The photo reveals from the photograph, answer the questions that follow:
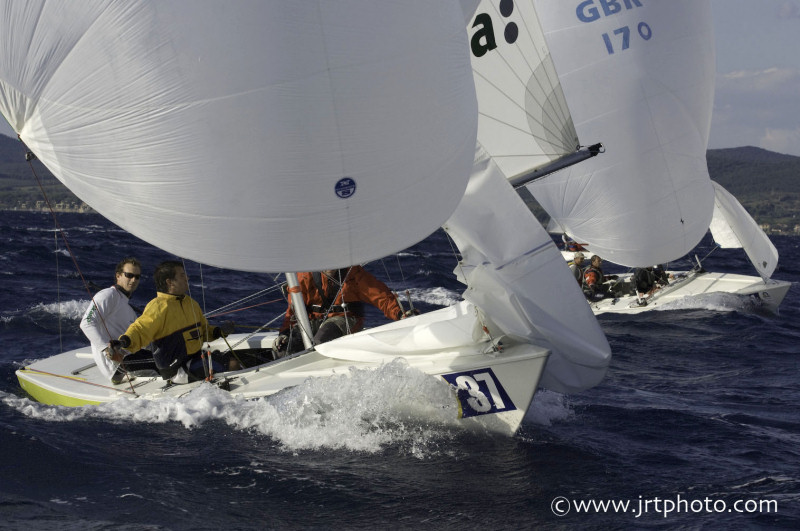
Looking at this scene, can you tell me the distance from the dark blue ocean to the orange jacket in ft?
4.20

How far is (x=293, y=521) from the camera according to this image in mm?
4207

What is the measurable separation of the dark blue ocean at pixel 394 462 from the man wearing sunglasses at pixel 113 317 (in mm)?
442

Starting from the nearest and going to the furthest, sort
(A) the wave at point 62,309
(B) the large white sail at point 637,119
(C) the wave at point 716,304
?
(A) the wave at point 62,309 < (B) the large white sail at point 637,119 < (C) the wave at point 716,304

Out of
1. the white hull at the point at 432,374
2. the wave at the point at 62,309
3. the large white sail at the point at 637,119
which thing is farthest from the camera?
the large white sail at the point at 637,119

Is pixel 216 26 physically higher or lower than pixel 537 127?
higher

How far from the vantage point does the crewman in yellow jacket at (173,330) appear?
5.85 metres

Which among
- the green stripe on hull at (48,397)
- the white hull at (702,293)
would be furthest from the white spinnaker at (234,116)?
the white hull at (702,293)

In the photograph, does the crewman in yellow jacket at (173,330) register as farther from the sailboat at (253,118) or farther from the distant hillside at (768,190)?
the distant hillside at (768,190)

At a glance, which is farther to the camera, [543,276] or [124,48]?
[543,276]

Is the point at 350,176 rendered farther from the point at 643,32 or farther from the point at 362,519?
the point at 643,32

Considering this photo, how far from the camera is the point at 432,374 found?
543cm

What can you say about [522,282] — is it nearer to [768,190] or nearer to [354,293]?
[354,293]

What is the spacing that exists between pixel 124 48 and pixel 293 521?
8.27 ft

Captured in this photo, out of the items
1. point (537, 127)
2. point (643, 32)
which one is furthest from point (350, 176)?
point (643, 32)
